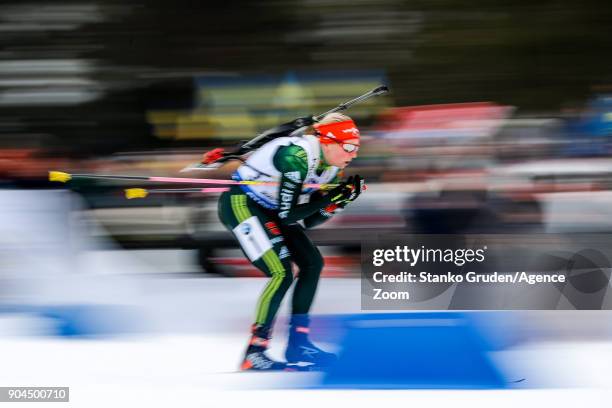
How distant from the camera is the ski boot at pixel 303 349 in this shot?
3.29 m

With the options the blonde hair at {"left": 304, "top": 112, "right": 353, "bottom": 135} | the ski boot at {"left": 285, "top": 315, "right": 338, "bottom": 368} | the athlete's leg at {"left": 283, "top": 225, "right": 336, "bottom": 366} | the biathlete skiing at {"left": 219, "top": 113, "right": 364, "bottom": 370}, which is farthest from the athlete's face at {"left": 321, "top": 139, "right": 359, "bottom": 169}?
the ski boot at {"left": 285, "top": 315, "right": 338, "bottom": 368}

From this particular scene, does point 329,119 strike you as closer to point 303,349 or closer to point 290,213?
point 290,213

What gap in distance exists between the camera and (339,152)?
3338 mm

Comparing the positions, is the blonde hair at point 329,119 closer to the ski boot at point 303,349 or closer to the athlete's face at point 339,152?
the athlete's face at point 339,152

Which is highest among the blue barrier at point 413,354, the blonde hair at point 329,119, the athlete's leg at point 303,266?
the blonde hair at point 329,119

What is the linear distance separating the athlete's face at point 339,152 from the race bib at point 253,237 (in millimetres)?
411

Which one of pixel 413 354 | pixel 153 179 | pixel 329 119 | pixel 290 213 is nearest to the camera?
pixel 290 213

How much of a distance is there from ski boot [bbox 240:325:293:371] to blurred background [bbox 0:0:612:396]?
0.41 m

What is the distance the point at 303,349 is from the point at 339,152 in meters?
0.86

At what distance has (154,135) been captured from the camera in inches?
150

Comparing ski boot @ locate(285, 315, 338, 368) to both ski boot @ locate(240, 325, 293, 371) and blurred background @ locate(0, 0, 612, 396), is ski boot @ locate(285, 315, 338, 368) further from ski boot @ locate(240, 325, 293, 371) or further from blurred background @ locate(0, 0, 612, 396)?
blurred background @ locate(0, 0, 612, 396)

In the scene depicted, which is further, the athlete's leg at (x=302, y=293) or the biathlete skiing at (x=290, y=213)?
the athlete's leg at (x=302, y=293)

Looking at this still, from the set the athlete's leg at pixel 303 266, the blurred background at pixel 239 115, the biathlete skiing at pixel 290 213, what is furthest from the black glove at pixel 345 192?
the blurred background at pixel 239 115

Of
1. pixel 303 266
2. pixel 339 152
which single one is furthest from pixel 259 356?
pixel 339 152
